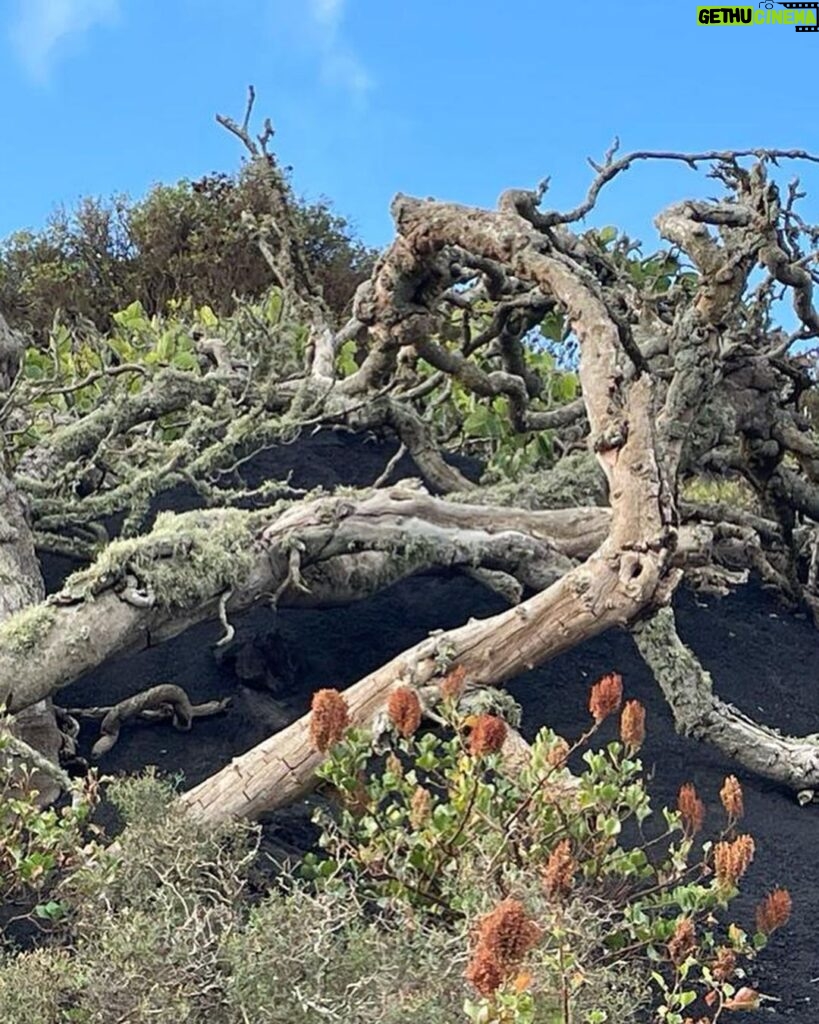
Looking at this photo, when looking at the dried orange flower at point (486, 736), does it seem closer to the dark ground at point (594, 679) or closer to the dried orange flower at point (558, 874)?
the dried orange flower at point (558, 874)

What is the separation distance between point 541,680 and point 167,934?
3.30 metres

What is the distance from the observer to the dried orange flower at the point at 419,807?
263cm

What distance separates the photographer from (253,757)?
3549 millimetres

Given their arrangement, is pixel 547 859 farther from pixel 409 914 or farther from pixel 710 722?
pixel 710 722

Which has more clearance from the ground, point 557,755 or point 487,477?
point 487,477

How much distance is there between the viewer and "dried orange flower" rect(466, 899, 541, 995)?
68.6 inches

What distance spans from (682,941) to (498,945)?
84 cm

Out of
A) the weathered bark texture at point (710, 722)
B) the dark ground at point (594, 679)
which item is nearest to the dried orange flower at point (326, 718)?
the dark ground at point (594, 679)

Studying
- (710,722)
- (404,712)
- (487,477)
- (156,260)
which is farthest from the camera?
(156,260)

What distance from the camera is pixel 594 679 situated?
18.0 ft

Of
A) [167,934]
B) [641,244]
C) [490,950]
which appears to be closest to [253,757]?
[167,934]

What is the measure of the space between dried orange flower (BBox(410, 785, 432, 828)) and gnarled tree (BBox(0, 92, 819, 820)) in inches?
32.2

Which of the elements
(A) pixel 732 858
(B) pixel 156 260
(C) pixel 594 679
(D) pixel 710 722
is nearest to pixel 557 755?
(A) pixel 732 858

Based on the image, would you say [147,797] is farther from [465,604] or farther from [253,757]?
[465,604]
